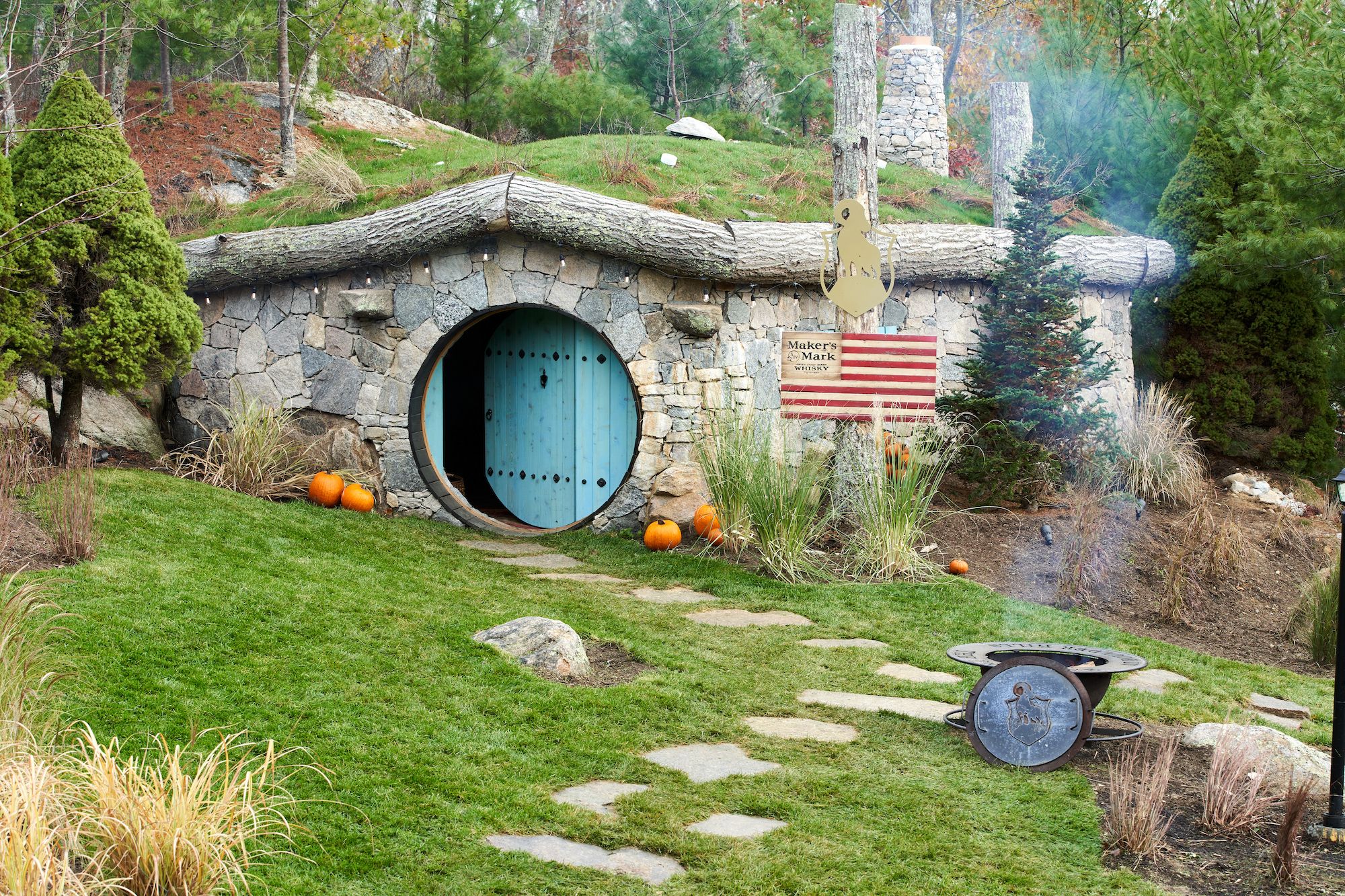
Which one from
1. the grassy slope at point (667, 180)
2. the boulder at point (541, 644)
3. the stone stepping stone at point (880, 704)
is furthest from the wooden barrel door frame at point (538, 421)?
the stone stepping stone at point (880, 704)

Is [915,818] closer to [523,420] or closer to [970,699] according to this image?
[970,699]

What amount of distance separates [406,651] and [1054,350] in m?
5.06

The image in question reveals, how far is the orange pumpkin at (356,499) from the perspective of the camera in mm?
7465

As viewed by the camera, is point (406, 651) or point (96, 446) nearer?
point (406, 651)

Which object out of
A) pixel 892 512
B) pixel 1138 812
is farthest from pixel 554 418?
pixel 1138 812

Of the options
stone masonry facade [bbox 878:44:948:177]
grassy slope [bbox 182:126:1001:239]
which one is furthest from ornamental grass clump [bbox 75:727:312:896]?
stone masonry facade [bbox 878:44:948:177]

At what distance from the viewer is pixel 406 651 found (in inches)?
170

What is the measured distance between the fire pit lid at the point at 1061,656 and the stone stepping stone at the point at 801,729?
0.48 m

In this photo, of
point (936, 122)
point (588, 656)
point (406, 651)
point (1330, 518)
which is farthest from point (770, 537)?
point (936, 122)

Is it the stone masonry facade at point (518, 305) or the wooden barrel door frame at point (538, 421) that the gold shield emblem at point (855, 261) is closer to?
the stone masonry facade at point (518, 305)

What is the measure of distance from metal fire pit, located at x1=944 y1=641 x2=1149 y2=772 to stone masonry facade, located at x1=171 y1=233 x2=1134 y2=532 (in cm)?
345

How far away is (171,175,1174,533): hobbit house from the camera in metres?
7.18

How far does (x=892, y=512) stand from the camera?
6293mm

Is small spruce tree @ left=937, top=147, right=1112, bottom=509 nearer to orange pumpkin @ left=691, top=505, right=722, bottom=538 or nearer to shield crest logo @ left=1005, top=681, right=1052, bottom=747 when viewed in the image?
orange pumpkin @ left=691, top=505, right=722, bottom=538
